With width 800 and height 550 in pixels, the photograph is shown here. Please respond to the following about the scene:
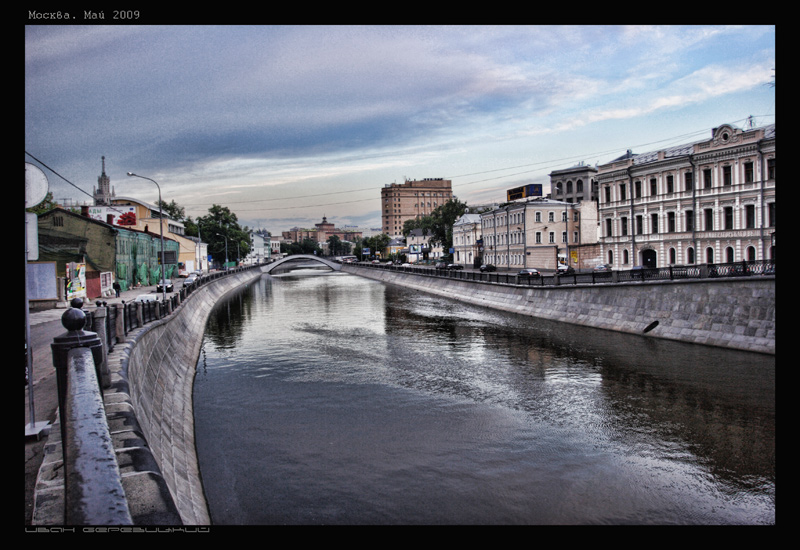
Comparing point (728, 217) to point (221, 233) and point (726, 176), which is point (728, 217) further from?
point (221, 233)

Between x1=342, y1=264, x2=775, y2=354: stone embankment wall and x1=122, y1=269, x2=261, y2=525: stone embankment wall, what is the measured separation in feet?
72.5

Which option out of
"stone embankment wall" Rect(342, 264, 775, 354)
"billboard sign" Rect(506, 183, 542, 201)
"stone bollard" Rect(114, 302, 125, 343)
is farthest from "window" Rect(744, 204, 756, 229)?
"billboard sign" Rect(506, 183, 542, 201)

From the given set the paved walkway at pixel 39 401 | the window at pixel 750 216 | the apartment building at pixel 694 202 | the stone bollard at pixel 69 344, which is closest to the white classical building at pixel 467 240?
the apartment building at pixel 694 202

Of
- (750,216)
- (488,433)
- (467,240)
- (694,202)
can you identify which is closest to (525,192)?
(467,240)

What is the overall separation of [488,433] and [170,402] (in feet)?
30.6

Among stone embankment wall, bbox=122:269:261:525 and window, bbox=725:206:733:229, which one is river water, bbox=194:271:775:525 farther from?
window, bbox=725:206:733:229

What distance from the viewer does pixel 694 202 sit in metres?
34.8

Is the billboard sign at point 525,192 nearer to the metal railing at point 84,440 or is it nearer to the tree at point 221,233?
the tree at point 221,233

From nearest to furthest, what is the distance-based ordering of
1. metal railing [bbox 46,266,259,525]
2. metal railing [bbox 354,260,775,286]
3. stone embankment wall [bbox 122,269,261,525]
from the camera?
metal railing [bbox 46,266,259,525] → stone embankment wall [bbox 122,269,261,525] → metal railing [bbox 354,260,775,286]

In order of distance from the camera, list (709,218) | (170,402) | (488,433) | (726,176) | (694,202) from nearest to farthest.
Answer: (488,433), (170,402), (726,176), (709,218), (694,202)

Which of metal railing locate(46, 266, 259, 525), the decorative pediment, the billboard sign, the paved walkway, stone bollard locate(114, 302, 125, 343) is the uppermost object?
the billboard sign

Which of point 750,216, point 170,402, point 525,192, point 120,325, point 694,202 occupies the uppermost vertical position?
point 525,192

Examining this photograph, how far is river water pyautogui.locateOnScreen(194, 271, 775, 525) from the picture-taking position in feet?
33.8
